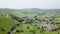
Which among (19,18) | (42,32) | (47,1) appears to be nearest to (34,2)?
(47,1)

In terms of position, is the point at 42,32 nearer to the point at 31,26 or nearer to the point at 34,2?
the point at 31,26

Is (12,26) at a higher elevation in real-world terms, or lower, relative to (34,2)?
lower

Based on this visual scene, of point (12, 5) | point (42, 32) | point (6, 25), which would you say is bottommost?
point (42, 32)

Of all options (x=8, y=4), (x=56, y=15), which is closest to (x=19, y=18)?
(x=8, y=4)

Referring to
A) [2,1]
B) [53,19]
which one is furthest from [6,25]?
[53,19]

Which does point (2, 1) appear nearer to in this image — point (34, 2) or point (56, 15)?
point (34, 2)

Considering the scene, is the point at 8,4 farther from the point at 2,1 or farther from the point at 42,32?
the point at 42,32

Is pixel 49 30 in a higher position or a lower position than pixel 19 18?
lower
